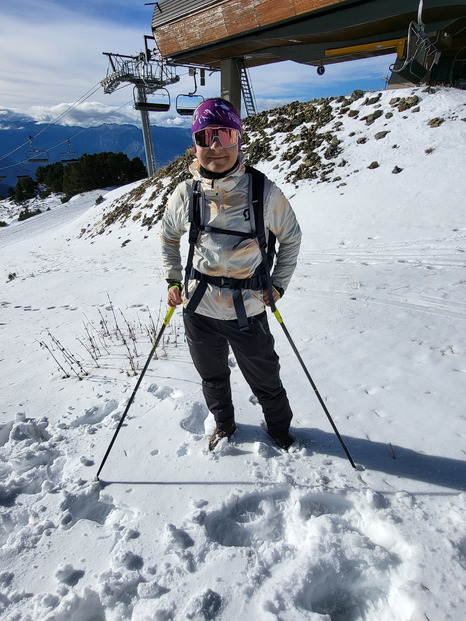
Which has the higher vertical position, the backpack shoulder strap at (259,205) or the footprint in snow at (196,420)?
the backpack shoulder strap at (259,205)

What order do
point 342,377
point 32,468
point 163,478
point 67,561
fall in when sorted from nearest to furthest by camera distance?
point 67,561 < point 163,478 < point 32,468 < point 342,377

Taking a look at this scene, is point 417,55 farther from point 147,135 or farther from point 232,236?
point 147,135

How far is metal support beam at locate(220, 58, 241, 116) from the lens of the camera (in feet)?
50.1

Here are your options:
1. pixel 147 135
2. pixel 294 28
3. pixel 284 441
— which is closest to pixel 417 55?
pixel 294 28

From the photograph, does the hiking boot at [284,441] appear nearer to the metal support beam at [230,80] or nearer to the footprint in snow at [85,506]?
the footprint in snow at [85,506]

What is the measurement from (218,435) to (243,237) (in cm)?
171

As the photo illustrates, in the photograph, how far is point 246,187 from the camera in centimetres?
226

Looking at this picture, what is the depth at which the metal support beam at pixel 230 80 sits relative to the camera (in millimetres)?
15266

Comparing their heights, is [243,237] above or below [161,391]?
above

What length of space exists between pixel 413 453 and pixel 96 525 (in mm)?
2389

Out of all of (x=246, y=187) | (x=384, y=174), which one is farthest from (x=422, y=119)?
(x=246, y=187)

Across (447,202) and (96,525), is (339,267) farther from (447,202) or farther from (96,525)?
(96,525)

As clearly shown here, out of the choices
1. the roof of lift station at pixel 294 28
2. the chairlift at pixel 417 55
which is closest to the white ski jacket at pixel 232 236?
the chairlift at pixel 417 55

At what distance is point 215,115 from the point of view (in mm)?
2176
